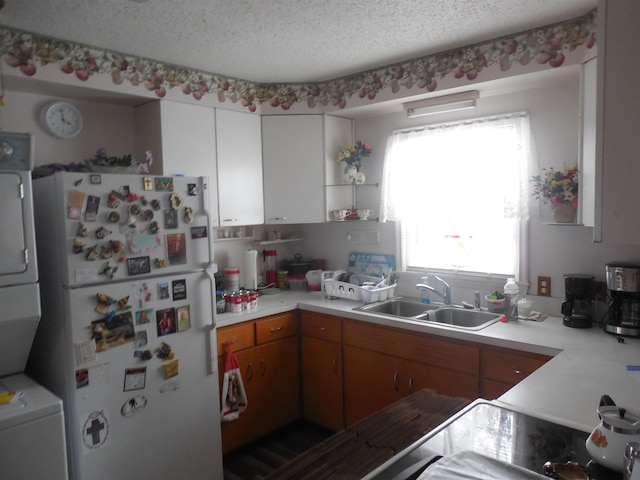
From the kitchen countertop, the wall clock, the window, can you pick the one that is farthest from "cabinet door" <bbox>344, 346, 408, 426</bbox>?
the wall clock

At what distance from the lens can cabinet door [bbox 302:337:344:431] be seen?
117 inches

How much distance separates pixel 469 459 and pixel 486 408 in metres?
0.35

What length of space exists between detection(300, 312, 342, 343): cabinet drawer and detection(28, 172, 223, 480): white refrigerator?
783 millimetres

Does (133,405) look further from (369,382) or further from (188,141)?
(188,141)

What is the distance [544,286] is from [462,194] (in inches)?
29.5

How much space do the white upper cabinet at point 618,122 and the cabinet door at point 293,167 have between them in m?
2.31

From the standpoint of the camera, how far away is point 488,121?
2832mm

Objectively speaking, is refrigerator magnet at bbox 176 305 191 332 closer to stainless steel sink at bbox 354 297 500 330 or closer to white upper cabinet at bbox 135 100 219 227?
white upper cabinet at bbox 135 100 219 227

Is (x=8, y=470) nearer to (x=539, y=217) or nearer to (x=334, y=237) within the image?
(x=334, y=237)

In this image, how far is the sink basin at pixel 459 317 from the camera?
2.73 m

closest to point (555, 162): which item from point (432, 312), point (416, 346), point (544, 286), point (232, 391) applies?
point (544, 286)

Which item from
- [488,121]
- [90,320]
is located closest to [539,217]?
[488,121]

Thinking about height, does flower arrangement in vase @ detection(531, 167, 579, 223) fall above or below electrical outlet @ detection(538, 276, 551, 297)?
above

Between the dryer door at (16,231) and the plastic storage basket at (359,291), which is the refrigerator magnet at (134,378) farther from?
the plastic storage basket at (359,291)
